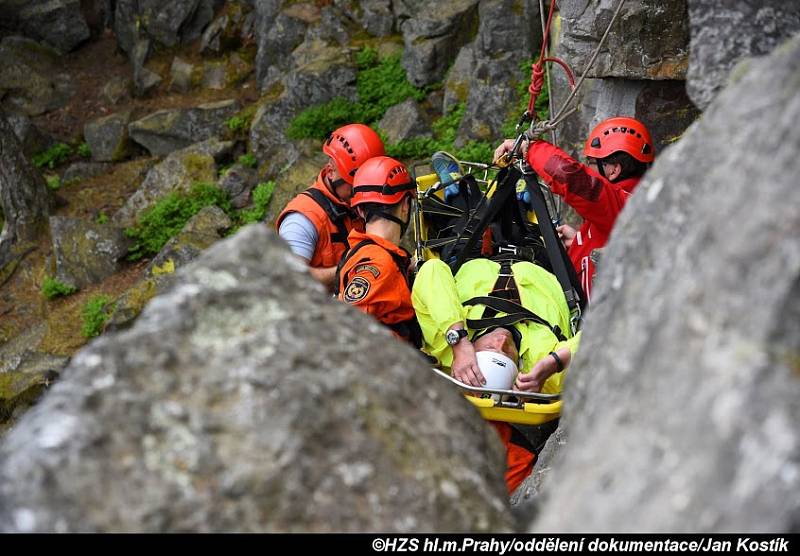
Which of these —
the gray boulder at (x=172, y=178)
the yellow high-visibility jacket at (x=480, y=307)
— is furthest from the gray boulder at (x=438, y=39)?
the yellow high-visibility jacket at (x=480, y=307)

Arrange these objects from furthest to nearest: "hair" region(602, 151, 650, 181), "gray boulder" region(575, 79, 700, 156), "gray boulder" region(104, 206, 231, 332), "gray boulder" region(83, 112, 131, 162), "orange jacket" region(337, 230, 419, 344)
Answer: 1. "gray boulder" region(83, 112, 131, 162)
2. "gray boulder" region(104, 206, 231, 332)
3. "gray boulder" region(575, 79, 700, 156)
4. "hair" region(602, 151, 650, 181)
5. "orange jacket" region(337, 230, 419, 344)

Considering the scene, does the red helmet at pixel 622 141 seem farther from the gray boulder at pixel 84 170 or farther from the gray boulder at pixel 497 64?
the gray boulder at pixel 84 170

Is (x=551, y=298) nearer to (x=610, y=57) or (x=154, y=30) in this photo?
(x=610, y=57)

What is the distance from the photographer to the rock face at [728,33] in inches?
105

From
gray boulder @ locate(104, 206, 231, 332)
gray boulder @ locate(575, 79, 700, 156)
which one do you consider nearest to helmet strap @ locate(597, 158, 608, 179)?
gray boulder @ locate(575, 79, 700, 156)

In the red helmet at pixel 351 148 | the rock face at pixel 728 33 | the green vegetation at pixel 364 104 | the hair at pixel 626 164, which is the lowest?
the green vegetation at pixel 364 104

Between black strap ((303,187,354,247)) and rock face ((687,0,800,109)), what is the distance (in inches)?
138

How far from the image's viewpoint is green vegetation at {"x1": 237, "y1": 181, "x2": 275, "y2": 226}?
11.4 meters

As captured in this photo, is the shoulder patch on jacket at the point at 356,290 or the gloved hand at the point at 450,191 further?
the gloved hand at the point at 450,191

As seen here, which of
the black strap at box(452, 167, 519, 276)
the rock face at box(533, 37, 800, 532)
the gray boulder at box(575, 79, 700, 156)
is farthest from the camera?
the gray boulder at box(575, 79, 700, 156)

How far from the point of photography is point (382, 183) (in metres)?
5.13

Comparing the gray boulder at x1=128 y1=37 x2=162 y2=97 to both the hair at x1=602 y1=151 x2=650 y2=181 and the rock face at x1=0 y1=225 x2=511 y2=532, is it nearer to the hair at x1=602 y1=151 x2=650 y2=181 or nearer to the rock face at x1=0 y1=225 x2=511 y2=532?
the hair at x1=602 y1=151 x2=650 y2=181

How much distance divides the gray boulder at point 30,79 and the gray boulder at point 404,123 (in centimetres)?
913
